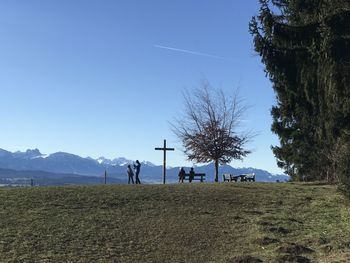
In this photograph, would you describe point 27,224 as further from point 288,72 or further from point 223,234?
point 288,72

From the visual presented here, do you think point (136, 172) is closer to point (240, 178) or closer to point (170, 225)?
point (240, 178)

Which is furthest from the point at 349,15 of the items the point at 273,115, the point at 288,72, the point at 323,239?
the point at 273,115

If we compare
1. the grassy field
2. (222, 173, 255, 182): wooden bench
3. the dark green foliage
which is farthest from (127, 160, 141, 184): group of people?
the dark green foliage

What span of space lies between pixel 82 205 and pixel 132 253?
5.37m

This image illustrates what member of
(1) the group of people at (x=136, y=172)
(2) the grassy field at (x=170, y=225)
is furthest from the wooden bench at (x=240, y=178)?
(2) the grassy field at (x=170, y=225)

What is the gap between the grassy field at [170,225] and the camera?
13.1m

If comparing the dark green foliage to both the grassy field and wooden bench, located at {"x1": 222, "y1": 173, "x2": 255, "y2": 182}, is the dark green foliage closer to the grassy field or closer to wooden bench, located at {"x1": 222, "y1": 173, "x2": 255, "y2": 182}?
the grassy field

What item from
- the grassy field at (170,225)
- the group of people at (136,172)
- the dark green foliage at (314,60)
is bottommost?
the grassy field at (170,225)

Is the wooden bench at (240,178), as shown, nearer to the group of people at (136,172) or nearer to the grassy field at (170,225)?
the group of people at (136,172)

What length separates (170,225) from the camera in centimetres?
1596

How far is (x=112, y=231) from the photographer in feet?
49.6

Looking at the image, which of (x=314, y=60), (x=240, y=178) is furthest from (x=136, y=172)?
(x=314, y=60)

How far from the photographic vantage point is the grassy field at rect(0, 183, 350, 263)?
516 inches

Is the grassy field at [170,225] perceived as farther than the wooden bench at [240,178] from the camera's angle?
No
